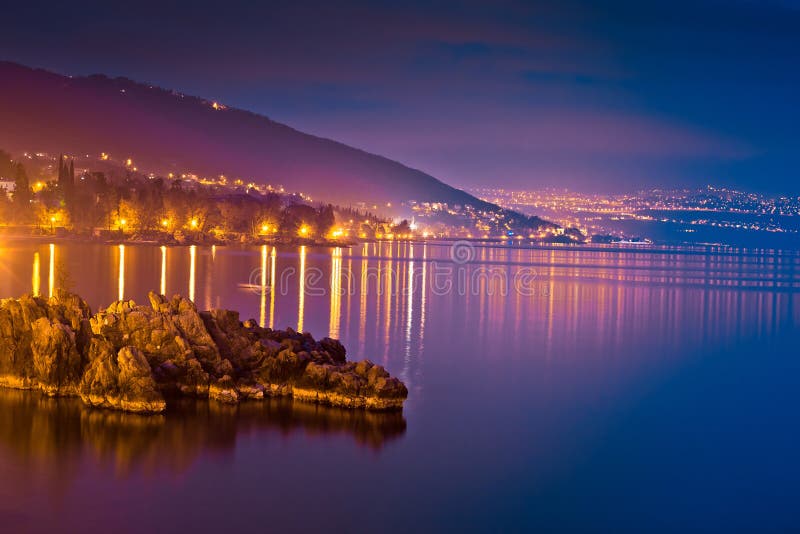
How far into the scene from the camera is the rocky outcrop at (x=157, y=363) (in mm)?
12789

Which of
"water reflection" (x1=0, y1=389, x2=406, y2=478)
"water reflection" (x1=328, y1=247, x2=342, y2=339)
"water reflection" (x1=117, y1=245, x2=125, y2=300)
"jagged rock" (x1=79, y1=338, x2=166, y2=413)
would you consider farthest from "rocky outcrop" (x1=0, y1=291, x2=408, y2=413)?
"water reflection" (x1=117, y1=245, x2=125, y2=300)

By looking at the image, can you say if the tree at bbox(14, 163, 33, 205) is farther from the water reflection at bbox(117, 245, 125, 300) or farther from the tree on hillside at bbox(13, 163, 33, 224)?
the water reflection at bbox(117, 245, 125, 300)

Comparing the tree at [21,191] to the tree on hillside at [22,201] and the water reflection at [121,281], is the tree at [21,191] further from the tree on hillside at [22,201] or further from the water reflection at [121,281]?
the water reflection at [121,281]

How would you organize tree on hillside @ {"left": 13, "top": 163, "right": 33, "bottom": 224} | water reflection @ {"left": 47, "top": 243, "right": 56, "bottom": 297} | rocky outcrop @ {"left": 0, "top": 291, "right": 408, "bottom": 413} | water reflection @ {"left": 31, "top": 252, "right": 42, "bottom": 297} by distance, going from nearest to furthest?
1. rocky outcrop @ {"left": 0, "top": 291, "right": 408, "bottom": 413}
2. water reflection @ {"left": 31, "top": 252, "right": 42, "bottom": 297}
3. water reflection @ {"left": 47, "top": 243, "right": 56, "bottom": 297}
4. tree on hillside @ {"left": 13, "top": 163, "right": 33, "bottom": 224}

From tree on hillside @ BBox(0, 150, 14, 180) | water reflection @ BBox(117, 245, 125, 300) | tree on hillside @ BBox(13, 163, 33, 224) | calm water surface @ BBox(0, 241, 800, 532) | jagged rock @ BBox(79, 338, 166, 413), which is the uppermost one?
tree on hillside @ BBox(0, 150, 14, 180)

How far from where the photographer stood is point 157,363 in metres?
13.9

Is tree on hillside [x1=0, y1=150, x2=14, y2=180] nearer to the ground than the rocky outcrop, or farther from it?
farther from it


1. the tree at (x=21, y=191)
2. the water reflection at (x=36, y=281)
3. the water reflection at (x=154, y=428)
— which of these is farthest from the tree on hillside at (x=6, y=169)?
the water reflection at (x=154, y=428)

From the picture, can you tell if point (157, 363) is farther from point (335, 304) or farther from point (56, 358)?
point (335, 304)

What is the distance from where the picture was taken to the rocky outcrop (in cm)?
1279

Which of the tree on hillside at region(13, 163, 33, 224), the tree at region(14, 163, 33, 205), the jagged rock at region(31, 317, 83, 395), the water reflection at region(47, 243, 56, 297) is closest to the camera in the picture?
the jagged rock at region(31, 317, 83, 395)

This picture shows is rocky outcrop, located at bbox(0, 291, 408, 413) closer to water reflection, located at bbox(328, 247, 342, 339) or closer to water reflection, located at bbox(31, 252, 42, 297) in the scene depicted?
water reflection, located at bbox(328, 247, 342, 339)

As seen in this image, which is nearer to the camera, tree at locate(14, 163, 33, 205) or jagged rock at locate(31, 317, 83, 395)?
jagged rock at locate(31, 317, 83, 395)

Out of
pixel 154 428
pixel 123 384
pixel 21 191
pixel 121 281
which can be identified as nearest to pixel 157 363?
pixel 123 384
